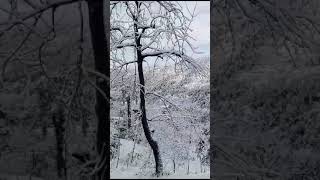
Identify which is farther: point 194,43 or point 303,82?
point 194,43

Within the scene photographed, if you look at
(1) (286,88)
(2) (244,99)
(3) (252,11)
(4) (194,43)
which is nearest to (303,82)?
(1) (286,88)

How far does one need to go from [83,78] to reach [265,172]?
41.4 inches

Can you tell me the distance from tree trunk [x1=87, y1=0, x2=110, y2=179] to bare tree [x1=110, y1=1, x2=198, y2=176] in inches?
117

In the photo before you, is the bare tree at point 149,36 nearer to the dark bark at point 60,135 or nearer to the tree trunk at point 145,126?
the tree trunk at point 145,126

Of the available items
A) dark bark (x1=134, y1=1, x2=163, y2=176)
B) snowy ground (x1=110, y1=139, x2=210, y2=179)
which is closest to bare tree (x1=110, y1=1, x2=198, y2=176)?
dark bark (x1=134, y1=1, x2=163, y2=176)

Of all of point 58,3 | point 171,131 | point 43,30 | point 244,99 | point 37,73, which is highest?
point 58,3

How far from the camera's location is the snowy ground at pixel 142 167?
5.02 m

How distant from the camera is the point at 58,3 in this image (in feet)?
6.50

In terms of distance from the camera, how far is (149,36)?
5117mm

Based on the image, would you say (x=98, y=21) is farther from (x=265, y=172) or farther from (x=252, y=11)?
(x=265, y=172)

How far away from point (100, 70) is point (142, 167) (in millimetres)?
3398

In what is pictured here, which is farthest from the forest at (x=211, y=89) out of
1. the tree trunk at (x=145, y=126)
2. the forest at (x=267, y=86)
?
the tree trunk at (x=145, y=126)

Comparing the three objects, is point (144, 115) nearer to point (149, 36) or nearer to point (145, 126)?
point (145, 126)

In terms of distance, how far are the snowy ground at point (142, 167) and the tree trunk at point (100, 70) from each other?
119 inches
